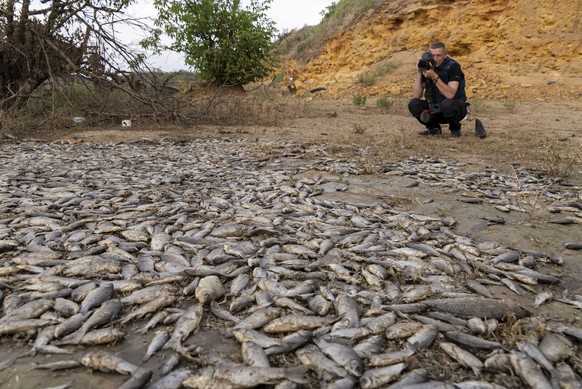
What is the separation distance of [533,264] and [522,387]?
3.92 feet

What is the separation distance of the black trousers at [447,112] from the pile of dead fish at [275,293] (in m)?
4.40

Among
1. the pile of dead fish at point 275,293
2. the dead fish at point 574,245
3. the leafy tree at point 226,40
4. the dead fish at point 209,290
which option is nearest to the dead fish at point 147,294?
the pile of dead fish at point 275,293

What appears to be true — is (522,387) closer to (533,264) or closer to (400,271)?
(400,271)

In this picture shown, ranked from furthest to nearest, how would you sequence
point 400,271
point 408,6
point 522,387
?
point 408,6
point 400,271
point 522,387

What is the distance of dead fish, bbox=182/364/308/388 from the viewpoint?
1355mm

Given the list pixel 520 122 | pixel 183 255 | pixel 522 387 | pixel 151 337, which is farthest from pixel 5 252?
pixel 520 122

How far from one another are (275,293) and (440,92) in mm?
6156

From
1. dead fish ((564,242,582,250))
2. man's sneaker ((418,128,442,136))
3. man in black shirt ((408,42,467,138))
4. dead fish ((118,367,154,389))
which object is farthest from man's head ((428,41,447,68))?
dead fish ((118,367,154,389))

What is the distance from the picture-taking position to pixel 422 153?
5863 mm

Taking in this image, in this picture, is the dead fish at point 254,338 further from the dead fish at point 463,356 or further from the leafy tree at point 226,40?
the leafy tree at point 226,40

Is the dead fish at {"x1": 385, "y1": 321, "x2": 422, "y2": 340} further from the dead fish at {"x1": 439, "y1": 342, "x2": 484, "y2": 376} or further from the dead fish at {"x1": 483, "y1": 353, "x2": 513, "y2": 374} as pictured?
the dead fish at {"x1": 483, "y1": 353, "x2": 513, "y2": 374}

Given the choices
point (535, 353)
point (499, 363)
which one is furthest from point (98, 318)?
point (535, 353)

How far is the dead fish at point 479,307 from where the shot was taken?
5.87 ft

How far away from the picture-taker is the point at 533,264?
2.38 m
